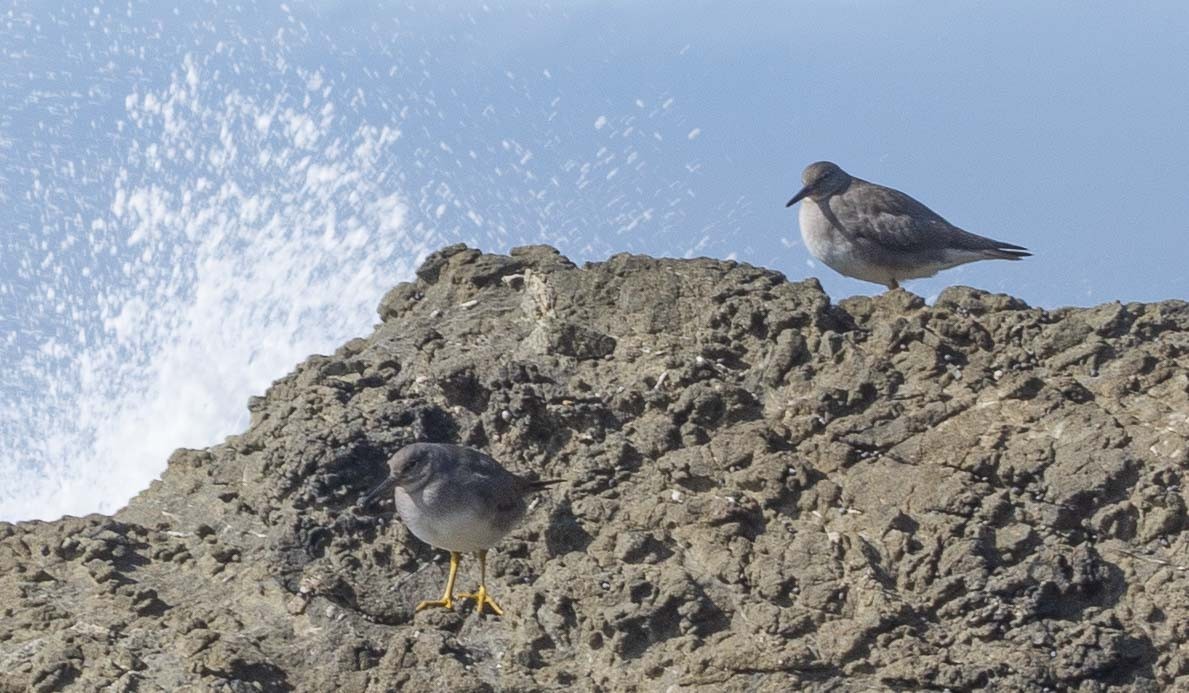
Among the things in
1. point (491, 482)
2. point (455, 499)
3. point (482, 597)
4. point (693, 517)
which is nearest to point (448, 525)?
point (455, 499)

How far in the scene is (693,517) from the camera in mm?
9414

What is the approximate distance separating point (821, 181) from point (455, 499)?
5099mm

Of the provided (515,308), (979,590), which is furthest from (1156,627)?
(515,308)

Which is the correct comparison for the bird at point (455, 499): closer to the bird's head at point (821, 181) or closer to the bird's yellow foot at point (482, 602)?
the bird's yellow foot at point (482, 602)

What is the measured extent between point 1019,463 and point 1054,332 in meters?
1.18

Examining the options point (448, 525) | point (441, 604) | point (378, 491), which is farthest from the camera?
point (378, 491)

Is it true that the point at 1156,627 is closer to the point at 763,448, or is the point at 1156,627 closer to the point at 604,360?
the point at 763,448

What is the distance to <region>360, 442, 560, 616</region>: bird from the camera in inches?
374

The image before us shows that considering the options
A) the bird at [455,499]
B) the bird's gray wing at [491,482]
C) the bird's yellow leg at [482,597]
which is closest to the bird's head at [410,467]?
the bird at [455,499]

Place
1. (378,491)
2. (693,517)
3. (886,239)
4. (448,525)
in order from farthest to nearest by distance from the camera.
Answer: (886,239), (378,491), (448,525), (693,517)

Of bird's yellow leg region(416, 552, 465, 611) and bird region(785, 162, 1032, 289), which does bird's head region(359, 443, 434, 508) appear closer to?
bird's yellow leg region(416, 552, 465, 611)

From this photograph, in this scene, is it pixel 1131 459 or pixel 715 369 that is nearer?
pixel 1131 459

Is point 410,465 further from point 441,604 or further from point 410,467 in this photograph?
point 441,604

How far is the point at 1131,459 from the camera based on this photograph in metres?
8.96
